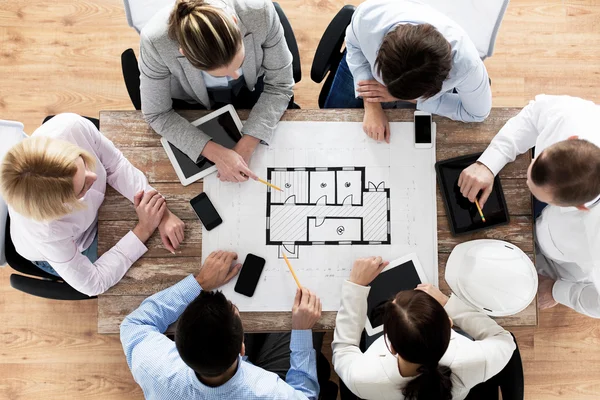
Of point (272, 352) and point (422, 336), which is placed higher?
point (422, 336)

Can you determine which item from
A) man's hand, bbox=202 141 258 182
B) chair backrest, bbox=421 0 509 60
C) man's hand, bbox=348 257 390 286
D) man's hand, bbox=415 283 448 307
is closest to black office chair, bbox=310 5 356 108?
chair backrest, bbox=421 0 509 60

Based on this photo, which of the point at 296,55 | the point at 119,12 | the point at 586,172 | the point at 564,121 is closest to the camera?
the point at 586,172

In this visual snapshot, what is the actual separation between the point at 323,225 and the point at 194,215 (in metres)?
0.45

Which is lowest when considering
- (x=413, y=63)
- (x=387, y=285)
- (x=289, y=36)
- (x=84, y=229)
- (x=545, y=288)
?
(x=545, y=288)

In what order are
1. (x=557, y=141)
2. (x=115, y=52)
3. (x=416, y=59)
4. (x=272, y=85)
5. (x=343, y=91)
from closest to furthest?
(x=416, y=59)
(x=557, y=141)
(x=272, y=85)
(x=343, y=91)
(x=115, y=52)

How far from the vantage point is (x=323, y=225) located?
1654 mm

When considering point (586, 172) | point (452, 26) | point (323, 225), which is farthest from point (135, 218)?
point (586, 172)

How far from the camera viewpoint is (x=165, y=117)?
1687 mm

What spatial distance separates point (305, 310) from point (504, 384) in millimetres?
795

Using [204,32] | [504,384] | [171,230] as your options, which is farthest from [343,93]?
[504,384]

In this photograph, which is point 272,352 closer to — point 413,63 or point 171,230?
point 171,230

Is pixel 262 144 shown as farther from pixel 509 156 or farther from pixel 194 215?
pixel 509 156

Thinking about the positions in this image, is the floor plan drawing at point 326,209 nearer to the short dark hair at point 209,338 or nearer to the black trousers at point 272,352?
the short dark hair at point 209,338

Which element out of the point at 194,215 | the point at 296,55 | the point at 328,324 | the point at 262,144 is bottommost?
the point at 328,324
